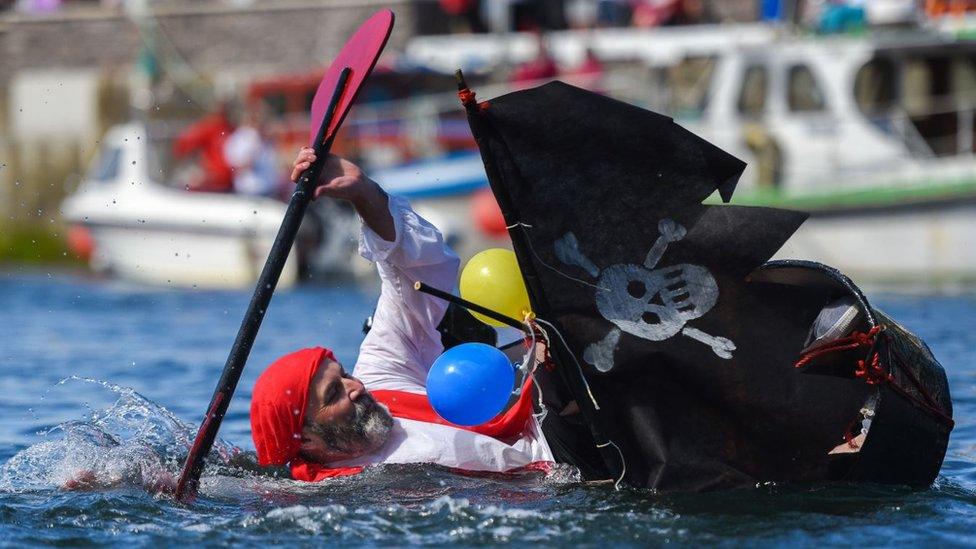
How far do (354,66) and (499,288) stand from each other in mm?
963

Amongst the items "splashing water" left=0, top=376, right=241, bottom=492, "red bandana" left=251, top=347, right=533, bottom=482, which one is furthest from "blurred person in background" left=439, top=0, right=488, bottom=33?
"red bandana" left=251, top=347, right=533, bottom=482

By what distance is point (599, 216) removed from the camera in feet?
17.1

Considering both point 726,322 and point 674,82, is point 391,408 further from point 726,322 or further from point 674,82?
point 674,82

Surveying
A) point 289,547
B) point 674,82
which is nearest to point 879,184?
point 674,82

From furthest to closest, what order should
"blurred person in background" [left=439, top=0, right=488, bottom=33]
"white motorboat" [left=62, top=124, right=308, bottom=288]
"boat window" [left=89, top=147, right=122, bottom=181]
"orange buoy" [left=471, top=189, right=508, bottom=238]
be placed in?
"blurred person in background" [left=439, top=0, right=488, bottom=33] < "boat window" [left=89, top=147, right=122, bottom=181] < "white motorboat" [left=62, top=124, right=308, bottom=288] < "orange buoy" [left=471, top=189, right=508, bottom=238]

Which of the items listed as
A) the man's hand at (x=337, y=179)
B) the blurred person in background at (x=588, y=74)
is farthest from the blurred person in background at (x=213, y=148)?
the man's hand at (x=337, y=179)

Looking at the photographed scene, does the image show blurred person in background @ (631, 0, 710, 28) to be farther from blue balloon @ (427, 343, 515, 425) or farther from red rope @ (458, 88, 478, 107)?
red rope @ (458, 88, 478, 107)

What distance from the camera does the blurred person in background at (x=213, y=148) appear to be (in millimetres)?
17219

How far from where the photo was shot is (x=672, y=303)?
520 centimetres

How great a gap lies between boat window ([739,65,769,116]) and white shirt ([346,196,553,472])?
978cm

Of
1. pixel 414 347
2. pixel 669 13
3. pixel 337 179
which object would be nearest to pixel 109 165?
pixel 669 13

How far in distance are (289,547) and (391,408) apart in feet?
3.47

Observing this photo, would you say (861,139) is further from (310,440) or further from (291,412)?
(291,412)

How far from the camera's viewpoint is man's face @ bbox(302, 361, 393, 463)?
18.0 ft
